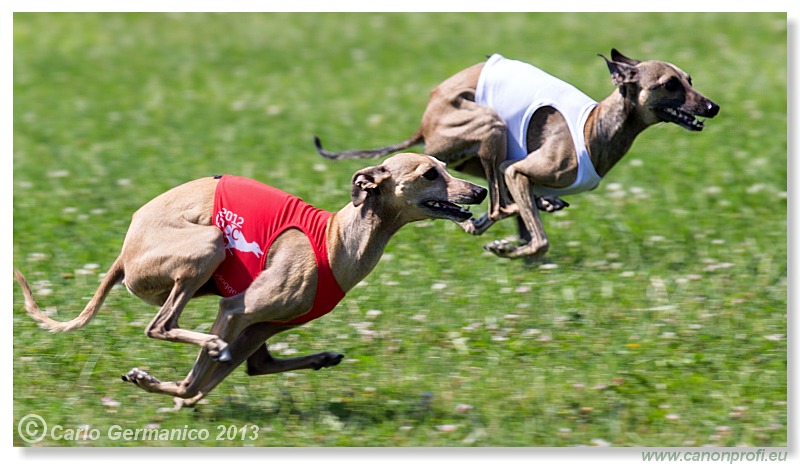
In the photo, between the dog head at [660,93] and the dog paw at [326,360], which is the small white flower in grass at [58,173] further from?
the dog head at [660,93]

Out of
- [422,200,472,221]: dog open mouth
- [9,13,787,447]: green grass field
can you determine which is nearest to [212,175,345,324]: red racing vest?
[422,200,472,221]: dog open mouth

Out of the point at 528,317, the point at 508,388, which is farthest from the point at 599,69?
the point at 508,388

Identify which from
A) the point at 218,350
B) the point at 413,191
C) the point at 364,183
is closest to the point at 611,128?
the point at 413,191

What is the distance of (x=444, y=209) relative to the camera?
595cm

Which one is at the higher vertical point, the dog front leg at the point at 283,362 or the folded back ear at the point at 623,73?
the folded back ear at the point at 623,73

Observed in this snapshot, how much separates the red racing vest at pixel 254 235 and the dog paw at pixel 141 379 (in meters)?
0.61

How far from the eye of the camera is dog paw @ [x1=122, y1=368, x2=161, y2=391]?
6.03 metres

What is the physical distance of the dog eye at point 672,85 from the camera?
7828 mm

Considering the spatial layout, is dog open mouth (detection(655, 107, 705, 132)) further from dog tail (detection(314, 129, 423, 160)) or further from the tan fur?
dog tail (detection(314, 129, 423, 160))

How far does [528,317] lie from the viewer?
7512mm

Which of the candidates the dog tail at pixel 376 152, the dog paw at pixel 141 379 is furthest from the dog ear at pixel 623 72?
the dog paw at pixel 141 379

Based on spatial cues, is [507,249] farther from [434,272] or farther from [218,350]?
[218,350]

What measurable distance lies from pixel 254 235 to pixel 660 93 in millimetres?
A: 3348

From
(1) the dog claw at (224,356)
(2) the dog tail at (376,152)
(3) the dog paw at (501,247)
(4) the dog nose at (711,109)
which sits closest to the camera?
(1) the dog claw at (224,356)
